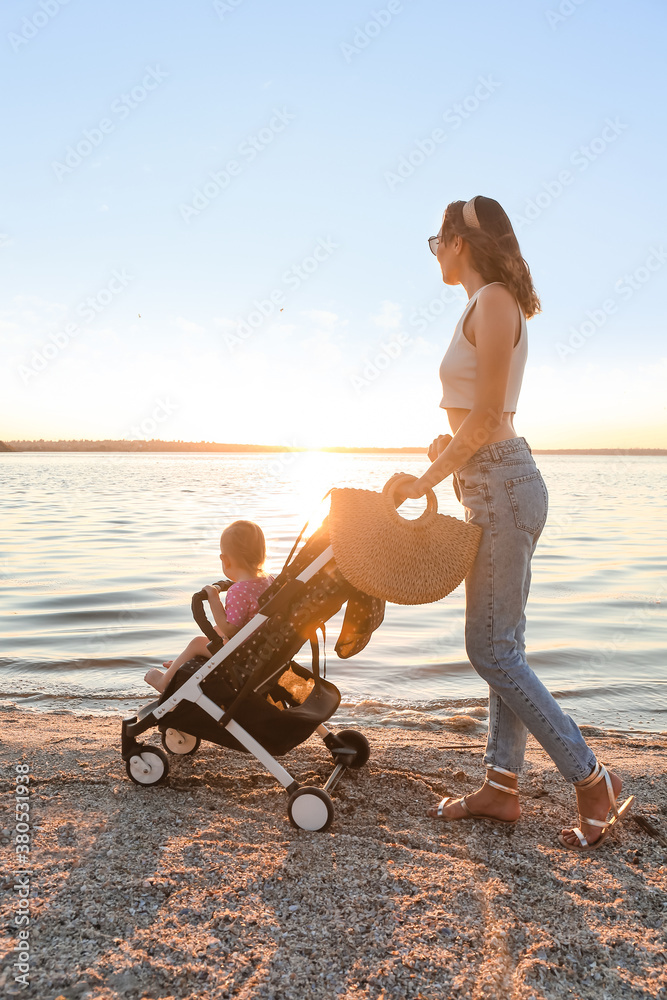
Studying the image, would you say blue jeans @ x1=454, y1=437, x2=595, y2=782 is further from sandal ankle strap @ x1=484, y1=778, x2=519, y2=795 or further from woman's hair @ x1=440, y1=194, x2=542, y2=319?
woman's hair @ x1=440, y1=194, x2=542, y2=319

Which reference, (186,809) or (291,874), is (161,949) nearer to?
(291,874)

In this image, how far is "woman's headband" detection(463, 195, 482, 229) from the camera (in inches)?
107

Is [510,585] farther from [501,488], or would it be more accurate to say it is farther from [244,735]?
[244,735]

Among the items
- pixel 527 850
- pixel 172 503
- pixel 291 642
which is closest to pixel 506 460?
pixel 291 642

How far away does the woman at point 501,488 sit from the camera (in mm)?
2650

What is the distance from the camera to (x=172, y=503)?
786 inches

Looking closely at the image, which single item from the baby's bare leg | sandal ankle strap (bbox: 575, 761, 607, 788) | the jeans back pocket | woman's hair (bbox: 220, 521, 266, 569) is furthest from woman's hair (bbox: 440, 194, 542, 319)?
the baby's bare leg

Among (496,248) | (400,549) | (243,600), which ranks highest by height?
(496,248)

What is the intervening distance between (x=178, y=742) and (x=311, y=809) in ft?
3.49

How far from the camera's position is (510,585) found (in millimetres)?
2701

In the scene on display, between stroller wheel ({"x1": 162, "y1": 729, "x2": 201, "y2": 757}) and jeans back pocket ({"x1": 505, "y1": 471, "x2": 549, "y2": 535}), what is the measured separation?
201cm

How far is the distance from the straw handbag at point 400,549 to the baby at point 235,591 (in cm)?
59

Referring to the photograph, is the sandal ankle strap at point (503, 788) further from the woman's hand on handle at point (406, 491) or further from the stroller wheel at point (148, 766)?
the stroller wheel at point (148, 766)

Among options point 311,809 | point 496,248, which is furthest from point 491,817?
point 496,248
